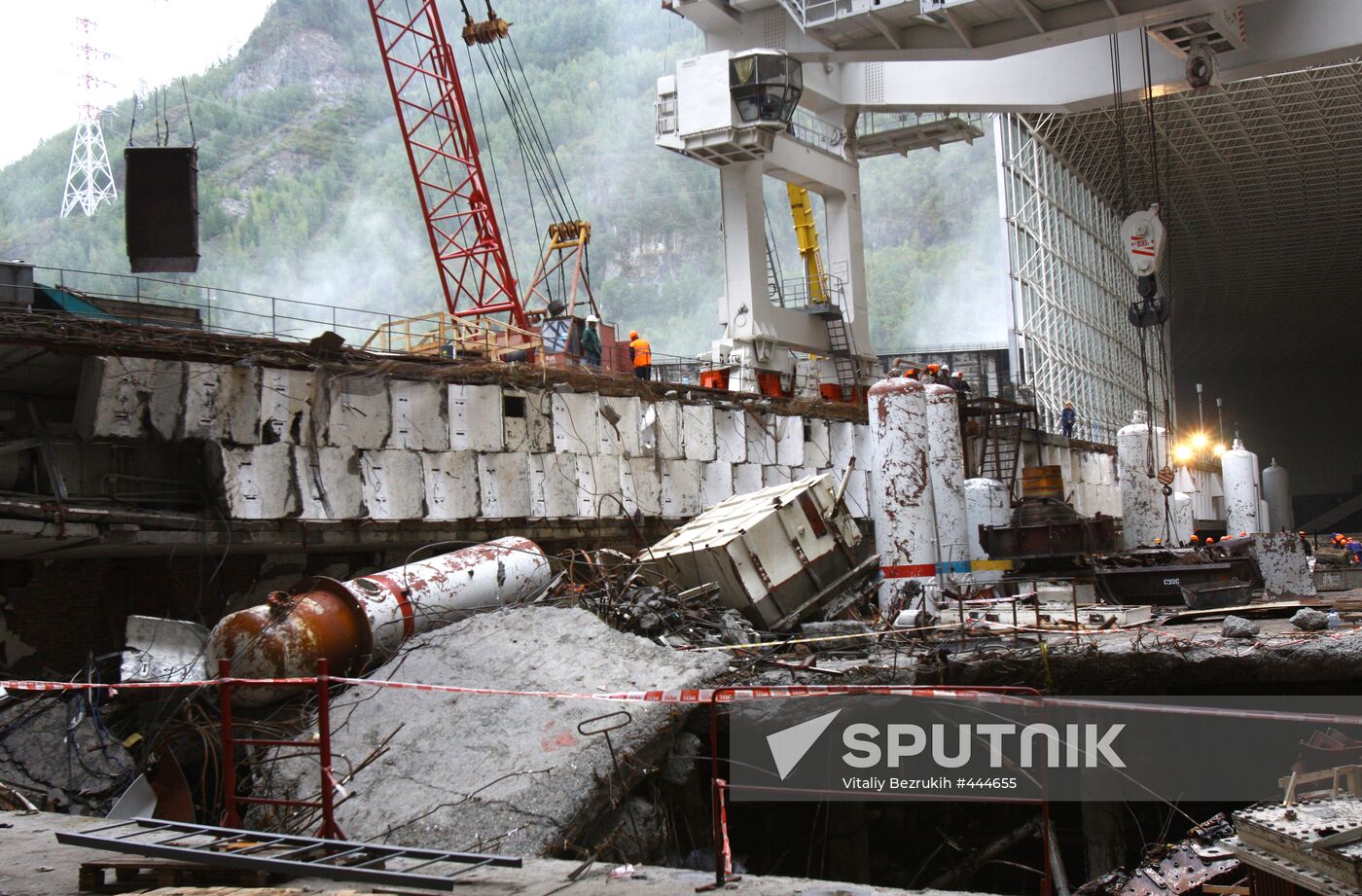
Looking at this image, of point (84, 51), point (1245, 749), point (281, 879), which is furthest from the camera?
point (84, 51)

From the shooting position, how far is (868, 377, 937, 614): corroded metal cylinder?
62.3ft

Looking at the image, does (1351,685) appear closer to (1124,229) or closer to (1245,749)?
(1245,749)

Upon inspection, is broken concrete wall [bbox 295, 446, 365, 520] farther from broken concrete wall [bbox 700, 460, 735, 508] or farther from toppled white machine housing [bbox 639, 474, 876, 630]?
broken concrete wall [bbox 700, 460, 735, 508]

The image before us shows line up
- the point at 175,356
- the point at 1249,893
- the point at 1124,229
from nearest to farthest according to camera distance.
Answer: the point at 1249,893 < the point at 175,356 < the point at 1124,229

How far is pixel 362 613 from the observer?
483 inches

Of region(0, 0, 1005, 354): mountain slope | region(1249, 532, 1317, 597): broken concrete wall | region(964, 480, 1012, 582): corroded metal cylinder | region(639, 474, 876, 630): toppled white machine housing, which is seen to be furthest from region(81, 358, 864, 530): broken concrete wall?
region(0, 0, 1005, 354): mountain slope

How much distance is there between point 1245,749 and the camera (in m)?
11.5

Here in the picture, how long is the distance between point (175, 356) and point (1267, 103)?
1579 inches

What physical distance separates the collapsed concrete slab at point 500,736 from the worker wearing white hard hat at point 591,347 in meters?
14.4

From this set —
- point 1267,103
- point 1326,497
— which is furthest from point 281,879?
point 1326,497

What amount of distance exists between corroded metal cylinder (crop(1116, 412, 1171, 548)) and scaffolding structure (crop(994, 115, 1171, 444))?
7991 millimetres

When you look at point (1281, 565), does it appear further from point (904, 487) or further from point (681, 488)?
point (681, 488)

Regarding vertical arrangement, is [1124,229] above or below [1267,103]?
below

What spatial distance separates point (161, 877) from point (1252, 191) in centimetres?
5488
